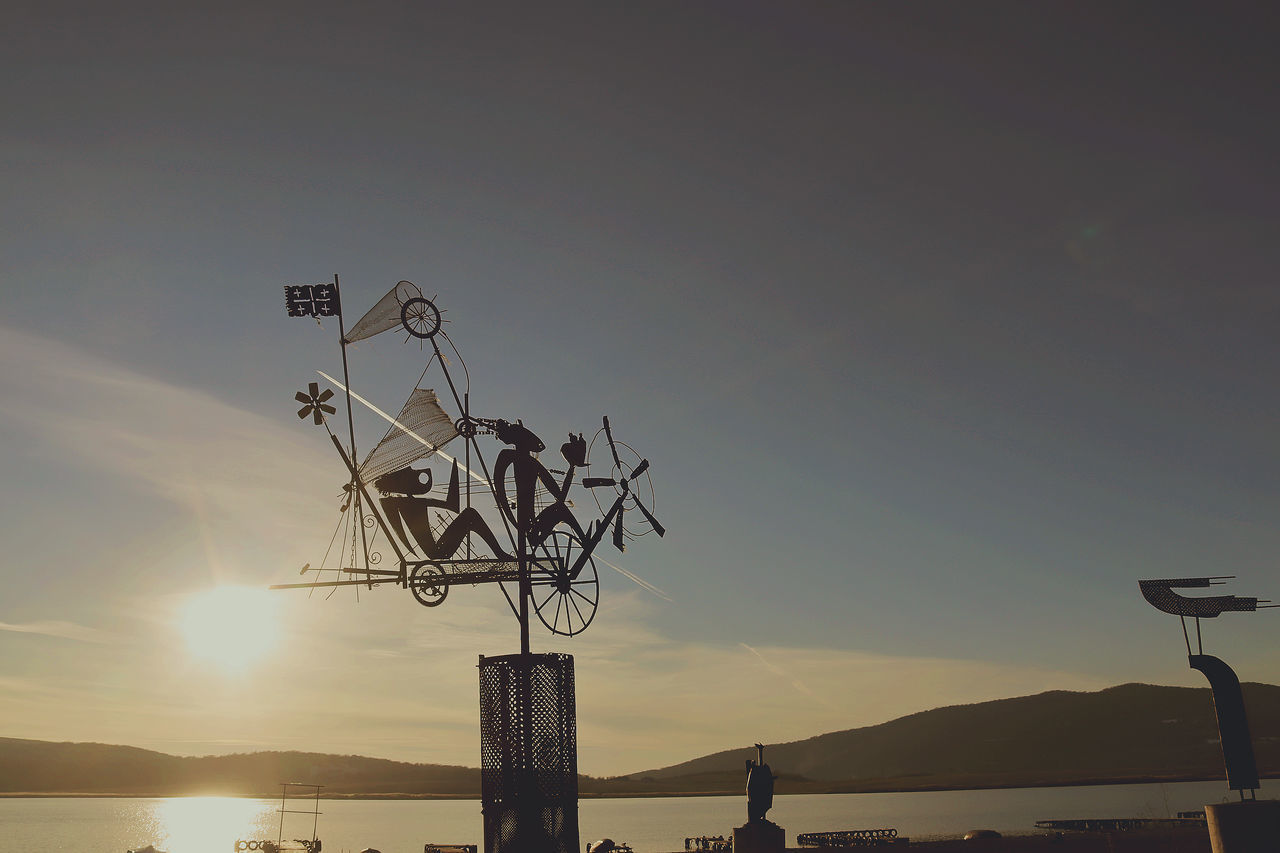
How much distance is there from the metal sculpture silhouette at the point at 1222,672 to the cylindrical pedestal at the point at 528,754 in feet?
45.6

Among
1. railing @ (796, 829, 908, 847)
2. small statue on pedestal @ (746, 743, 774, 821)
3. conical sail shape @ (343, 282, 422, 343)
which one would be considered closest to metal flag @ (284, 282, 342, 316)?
conical sail shape @ (343, 282, 422, 343)

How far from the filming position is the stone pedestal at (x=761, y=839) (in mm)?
23609

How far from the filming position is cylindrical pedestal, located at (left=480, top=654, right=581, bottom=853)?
71.2ft

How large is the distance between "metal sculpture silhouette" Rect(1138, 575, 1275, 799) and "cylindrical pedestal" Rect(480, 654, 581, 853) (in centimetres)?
1390

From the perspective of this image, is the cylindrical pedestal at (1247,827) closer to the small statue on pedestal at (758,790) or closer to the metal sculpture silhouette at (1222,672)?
the metal sculpture silhouette at (1222,672)

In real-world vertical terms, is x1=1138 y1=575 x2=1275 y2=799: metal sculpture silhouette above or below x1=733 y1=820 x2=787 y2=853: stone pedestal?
above

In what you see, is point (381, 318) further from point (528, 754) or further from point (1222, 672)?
point (1222, 672)

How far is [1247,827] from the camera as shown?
58.3 ft

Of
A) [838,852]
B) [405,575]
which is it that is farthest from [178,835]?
[405,575]

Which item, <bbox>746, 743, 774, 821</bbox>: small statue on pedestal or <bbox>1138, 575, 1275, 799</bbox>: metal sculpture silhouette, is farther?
<bbox>746, 743, 774, 821</bbox>: small statue on pedestal

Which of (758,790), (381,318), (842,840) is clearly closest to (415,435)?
(381,318)

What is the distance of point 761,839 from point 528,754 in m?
6.44

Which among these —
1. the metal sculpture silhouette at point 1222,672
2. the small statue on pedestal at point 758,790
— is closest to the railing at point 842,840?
the small statue on pedestal at point 758,790

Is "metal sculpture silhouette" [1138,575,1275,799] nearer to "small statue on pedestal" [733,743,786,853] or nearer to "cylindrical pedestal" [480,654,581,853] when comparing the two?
"small statue on pedestal" [733,743,786,853]
